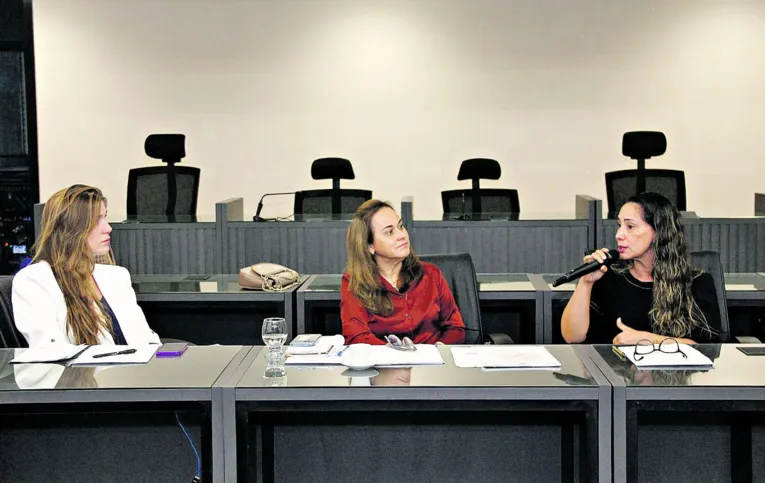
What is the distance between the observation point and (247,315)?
4.37 meters

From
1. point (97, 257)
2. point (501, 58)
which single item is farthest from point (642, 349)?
point (501, 58)

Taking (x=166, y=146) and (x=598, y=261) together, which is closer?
(x=598, y=261)

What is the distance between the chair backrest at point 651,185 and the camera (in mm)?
6070

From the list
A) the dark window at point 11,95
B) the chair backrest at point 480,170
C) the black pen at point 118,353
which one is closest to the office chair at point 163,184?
the chair backrest at point 480,170

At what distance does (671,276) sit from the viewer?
3111 mm

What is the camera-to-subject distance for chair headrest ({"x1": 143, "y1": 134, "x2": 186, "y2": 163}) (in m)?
6.08

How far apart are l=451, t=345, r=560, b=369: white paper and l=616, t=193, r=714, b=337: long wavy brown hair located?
65 cm

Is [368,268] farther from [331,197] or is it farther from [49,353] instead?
[331,197]

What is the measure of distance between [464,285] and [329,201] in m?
2.67

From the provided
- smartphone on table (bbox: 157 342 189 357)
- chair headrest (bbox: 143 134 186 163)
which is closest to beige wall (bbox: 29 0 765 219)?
chair headrest (bbox: 143 134 186 163)

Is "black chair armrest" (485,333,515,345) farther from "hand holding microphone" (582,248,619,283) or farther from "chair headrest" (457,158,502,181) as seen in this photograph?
"chair headrest" (457,158,502,181)

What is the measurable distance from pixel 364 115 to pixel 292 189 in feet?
2.83

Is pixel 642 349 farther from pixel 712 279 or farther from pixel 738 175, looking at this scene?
pixel 738 175

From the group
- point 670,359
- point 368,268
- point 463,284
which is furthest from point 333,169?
point 670,359
